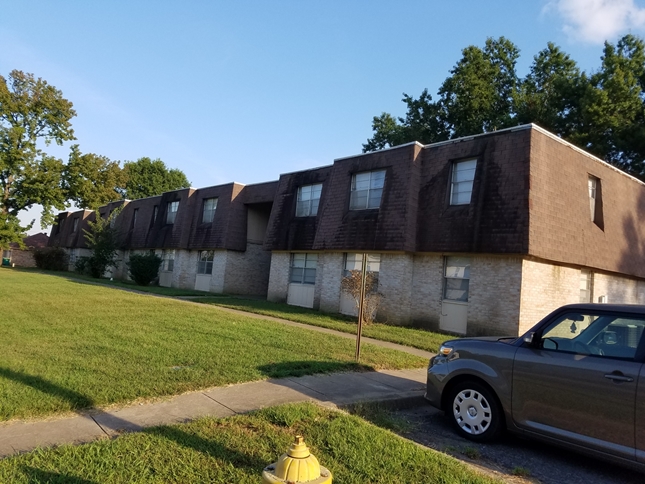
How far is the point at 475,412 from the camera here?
5566 millimetres

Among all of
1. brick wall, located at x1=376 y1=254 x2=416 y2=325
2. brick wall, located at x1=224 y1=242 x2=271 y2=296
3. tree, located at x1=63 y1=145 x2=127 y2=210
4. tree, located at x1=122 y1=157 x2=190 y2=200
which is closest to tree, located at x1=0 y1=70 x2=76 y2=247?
tree, located at x1=63 y1=145 x2=127 y2=210

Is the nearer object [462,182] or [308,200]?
[462,182]

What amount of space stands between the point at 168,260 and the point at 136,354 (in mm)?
24410

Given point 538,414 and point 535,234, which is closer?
point 538,414

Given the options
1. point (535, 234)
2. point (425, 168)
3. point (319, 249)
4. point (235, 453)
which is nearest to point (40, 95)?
point (319, 249)

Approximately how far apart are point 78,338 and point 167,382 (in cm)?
383

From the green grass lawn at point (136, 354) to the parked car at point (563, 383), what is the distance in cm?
278

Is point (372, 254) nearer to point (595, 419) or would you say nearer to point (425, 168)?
point (425, 168)

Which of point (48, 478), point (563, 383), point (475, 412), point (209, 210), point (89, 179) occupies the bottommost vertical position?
point (48, 478)

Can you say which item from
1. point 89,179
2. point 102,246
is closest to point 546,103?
point 102,246

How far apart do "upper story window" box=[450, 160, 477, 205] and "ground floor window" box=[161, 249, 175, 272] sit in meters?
20.3

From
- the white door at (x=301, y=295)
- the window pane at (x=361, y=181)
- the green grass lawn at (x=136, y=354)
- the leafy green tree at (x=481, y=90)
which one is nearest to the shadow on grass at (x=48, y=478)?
the green grass lawn at (x=136, y=354)

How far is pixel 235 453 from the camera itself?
4148 mm

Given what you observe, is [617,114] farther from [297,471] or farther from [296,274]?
[297,471]
